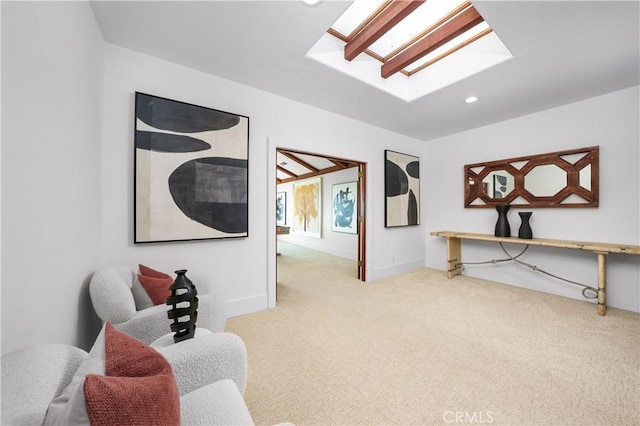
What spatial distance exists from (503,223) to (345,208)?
3076 millimetres

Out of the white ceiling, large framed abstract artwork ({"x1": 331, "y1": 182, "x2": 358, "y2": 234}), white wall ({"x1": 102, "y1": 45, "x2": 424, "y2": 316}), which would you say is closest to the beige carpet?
white wall ({"x1": 102, "y1": 45, "x2": 424, "y2": 316})

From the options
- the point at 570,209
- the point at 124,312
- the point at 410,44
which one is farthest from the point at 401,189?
the point at 124,312

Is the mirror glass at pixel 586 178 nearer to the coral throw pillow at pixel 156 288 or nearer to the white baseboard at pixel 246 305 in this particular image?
the white baseboard at pixel 246 305

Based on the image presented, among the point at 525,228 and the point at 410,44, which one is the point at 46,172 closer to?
the point at 410,44

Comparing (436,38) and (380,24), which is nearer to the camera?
(380,24)

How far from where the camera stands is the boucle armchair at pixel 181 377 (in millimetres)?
569

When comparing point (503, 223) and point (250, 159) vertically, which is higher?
point (250, 159)

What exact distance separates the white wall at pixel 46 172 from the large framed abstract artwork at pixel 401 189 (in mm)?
3536

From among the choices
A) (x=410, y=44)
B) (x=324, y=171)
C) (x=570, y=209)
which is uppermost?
(x=410, y=44)

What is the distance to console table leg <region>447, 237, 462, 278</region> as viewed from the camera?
393cm

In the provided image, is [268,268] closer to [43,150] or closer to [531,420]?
[43,150]

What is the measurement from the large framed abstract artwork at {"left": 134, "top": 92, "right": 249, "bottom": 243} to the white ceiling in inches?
18.9

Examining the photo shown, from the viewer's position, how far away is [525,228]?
3.28 meters

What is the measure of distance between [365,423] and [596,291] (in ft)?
11.1
